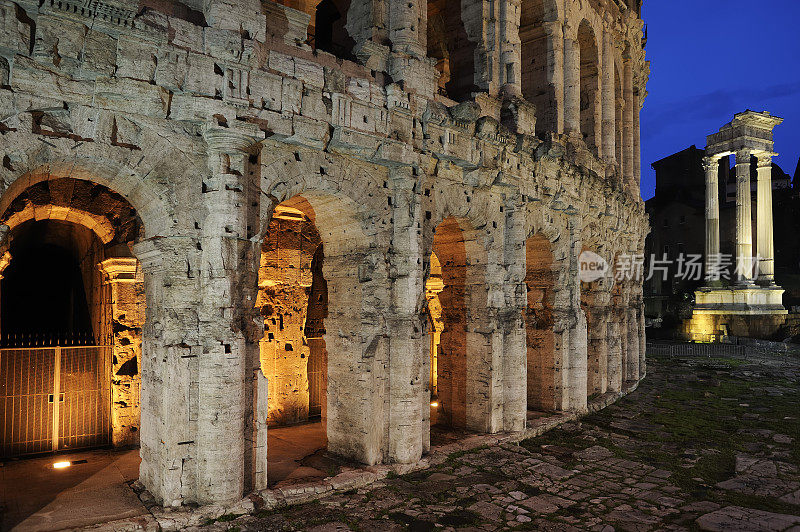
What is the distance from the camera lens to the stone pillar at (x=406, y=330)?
7891mm

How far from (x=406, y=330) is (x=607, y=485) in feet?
11.2

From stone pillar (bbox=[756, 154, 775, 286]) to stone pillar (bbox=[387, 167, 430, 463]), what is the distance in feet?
89.4

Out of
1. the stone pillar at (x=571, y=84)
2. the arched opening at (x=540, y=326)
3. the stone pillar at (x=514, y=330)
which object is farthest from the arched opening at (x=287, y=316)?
the stone pillar at (x=571, y=84)

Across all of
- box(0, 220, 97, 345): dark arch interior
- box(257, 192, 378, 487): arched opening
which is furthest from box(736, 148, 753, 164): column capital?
box(0, 220, 97, 345): dark arch interior

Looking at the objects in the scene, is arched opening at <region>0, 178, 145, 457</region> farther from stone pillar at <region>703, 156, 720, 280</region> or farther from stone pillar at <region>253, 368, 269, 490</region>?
stone pillar at <region>703, 156, 720, 280</region>

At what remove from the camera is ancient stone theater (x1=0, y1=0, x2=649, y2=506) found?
5926mm

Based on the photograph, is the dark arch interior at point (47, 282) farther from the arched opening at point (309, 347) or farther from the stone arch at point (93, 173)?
the stone arch at point (93, 173)

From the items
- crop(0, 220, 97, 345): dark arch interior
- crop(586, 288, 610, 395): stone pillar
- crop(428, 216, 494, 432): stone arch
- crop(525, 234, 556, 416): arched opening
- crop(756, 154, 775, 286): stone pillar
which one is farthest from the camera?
crop(756, 154, 775, 286): stone pillar

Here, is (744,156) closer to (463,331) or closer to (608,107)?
(608,107)

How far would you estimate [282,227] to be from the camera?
10.4 meters

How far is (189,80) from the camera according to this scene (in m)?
6.12

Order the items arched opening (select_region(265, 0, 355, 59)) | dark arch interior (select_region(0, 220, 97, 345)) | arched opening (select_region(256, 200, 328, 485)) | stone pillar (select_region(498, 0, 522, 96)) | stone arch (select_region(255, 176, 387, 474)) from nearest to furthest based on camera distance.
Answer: arched opening (select_region(265, 0, 355, 59))
stone arch (select_region(255, 176, 387, 474))
arched opening (select_region(256, 200, 328, 485))
stone pillar (select_region(498, 0, 522, 96))
dark arch interior (select_region(0, 220, 97, 345))

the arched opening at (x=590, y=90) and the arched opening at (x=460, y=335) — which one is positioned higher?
the arched opening at (x=590, y=90)

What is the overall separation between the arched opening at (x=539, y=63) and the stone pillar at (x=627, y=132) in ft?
20.1
